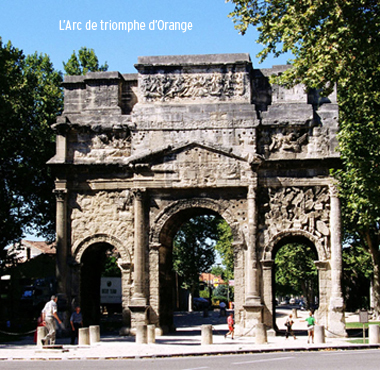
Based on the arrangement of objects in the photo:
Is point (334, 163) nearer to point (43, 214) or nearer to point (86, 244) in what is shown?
point (86, 244)

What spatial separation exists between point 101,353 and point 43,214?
2048cm

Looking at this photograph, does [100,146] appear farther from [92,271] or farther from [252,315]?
[252,315]

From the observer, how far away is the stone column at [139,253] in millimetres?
28234

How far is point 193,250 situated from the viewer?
64.0 metres

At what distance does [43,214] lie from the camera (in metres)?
39.9

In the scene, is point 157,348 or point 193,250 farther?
point 193,250

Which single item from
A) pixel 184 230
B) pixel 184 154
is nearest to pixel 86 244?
pixel 184 154

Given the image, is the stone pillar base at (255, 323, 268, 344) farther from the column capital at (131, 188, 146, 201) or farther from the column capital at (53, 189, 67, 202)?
the column capital at (53, 189, 67, 202)

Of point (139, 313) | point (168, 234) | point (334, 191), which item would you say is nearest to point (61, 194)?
point (168, 234)

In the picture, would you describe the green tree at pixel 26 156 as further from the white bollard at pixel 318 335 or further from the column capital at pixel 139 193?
the white bollard at pixel 318 335

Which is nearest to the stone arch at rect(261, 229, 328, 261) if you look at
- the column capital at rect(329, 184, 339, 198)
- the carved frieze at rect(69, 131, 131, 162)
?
the column capital at rect(329, 184, 339, 198)

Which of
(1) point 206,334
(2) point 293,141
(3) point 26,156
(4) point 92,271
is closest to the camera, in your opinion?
(1) point 206,334

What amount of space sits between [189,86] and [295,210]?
6.67m

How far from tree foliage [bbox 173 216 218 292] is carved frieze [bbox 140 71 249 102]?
34182 millimetres
